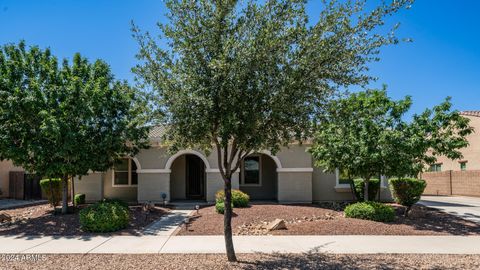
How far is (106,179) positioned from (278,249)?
13328 mm

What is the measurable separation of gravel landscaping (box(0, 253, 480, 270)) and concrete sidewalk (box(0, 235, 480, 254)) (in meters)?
0.46

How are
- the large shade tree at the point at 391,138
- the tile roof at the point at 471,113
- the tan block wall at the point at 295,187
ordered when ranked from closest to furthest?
the large shade tree at the point at 391,138, the tan block wall at the point at 295,187, the tile roof at the point at 471,113

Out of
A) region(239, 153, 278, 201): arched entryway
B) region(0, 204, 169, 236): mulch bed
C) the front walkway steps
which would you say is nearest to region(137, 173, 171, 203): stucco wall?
the front walkway steps

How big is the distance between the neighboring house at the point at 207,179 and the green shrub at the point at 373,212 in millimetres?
4730

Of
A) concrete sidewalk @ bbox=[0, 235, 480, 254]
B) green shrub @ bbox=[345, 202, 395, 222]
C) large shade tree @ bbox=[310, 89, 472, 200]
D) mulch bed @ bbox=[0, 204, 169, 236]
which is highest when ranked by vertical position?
large shade tree @ bbox=[310, 89, 472, 200]

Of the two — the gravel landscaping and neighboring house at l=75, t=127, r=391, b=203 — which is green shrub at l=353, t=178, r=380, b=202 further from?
the gravel landscaping

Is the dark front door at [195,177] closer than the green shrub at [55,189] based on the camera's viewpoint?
No

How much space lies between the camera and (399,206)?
653 inches

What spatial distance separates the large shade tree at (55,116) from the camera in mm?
12844

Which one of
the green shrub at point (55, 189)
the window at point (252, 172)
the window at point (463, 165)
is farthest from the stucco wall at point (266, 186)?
the window at point (463, 165)

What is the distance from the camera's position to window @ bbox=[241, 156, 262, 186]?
20.0 metres

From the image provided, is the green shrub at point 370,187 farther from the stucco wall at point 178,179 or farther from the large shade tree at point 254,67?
the large shade tree at point 254,67

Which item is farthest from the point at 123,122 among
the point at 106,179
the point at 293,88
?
the point at 293,88

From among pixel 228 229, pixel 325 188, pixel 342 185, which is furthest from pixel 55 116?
pixel 342 185
